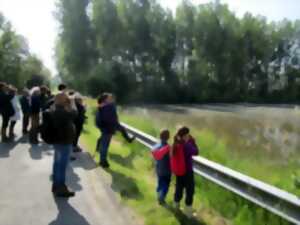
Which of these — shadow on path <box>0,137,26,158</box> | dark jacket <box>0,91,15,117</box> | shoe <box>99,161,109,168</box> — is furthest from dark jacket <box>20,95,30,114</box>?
shoe <box>99,161,109,168</box>

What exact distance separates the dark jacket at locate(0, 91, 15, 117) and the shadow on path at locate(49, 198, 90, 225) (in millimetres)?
8818

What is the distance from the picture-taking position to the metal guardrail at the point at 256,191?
6.18 meters

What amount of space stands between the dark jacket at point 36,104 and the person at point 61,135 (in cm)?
837

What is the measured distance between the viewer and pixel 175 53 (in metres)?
73.0

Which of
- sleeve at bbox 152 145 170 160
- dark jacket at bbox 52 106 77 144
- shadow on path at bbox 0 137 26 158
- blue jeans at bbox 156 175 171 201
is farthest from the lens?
shadow on path at bbox 0 137 26 158

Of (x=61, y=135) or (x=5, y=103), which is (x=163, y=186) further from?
(x=5, y=103)

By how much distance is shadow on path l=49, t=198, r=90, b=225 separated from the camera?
741 cm

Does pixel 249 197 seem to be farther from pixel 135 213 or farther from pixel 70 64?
pixel 70 64

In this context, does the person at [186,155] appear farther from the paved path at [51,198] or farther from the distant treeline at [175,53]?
the distant treeline at [175,53]

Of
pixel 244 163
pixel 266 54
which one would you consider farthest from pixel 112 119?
pixel 266 54

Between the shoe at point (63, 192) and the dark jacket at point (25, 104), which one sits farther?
the dark jacket at point (25, 104)

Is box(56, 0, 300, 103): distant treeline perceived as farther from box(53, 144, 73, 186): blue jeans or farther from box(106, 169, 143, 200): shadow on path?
box(53, 144, 73, 186): blue jeans

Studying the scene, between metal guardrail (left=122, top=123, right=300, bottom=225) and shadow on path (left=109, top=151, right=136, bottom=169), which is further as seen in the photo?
shadow on path (left=109, top=151, right=136, bottom=169)

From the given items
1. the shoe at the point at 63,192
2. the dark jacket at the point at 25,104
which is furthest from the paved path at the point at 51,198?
the dark jacket at the point at 25,104
